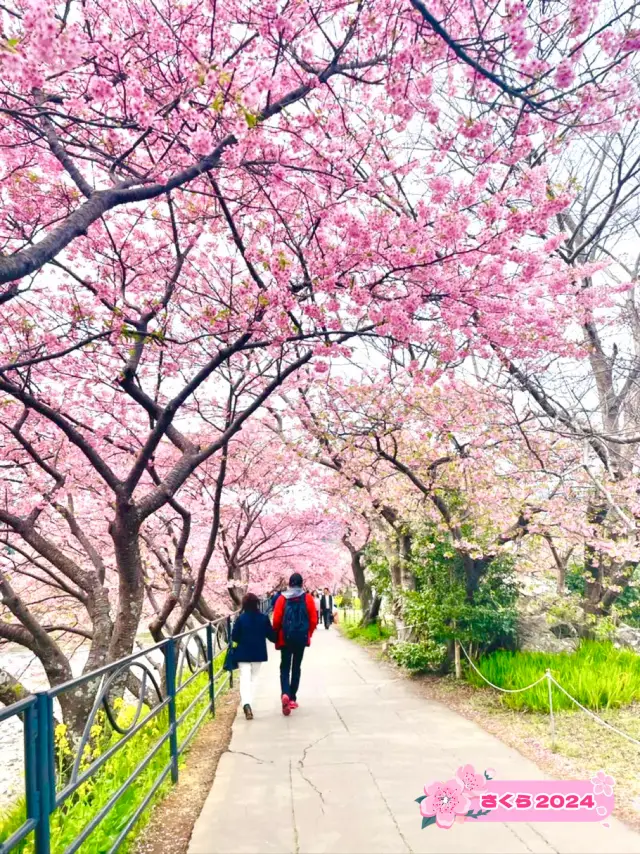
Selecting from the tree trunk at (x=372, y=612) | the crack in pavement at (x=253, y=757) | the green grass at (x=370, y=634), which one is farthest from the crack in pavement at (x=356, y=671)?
the tree trunk at (x=372, y=612)

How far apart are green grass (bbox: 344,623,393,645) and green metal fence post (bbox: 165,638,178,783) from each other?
11.2 meters

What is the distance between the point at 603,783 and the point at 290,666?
12.4 ft

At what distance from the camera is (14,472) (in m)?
9.96

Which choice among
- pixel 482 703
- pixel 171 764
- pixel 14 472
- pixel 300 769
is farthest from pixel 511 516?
pixel 14 472

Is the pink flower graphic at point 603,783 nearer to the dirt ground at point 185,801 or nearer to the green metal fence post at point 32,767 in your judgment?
the dirt ground at point 185,801

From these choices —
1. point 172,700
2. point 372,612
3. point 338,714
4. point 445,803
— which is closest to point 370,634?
point 372,612

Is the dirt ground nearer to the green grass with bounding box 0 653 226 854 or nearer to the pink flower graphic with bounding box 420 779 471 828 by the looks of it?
the green grass with bounding box 0 653 226 854

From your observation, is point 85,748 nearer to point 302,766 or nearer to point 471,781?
point 302,766

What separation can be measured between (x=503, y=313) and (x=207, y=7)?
376 centimetres

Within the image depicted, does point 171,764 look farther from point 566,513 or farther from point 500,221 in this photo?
point 566,513

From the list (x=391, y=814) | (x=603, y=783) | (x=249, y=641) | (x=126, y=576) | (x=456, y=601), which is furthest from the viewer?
(x=456, y=601)

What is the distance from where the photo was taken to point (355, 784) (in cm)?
449

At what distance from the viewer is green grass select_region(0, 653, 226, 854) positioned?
345 cm

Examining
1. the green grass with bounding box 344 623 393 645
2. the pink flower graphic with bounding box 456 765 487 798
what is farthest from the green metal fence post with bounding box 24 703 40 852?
the green grass with bounding box 344 623 393 645
